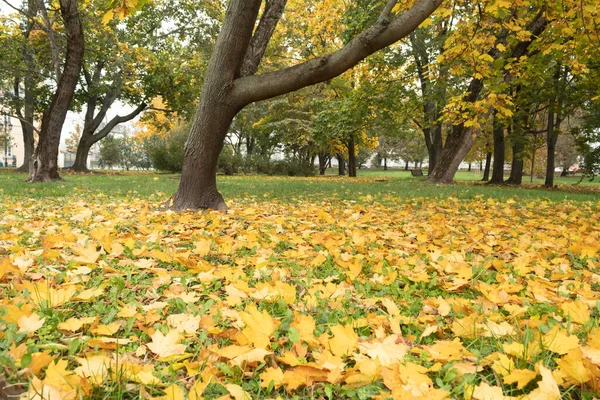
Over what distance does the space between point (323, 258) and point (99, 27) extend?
1744 centimetres

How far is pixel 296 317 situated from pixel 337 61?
4177 millimetres

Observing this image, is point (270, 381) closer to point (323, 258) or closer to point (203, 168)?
point (323, 258)

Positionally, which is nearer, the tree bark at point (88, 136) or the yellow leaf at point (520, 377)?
the yellow leaf at point (520, 377)

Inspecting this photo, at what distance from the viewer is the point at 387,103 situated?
1473cm

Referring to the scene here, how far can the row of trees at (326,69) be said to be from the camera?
5223 mm

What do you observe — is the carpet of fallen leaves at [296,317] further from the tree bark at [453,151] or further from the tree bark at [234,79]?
the tree bark at [453,151]

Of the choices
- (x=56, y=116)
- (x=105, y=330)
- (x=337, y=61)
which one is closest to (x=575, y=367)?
(x=105, y=330)

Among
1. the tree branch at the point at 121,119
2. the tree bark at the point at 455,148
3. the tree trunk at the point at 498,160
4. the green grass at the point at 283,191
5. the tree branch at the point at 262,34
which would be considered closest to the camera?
the tree branch at the point at 262,34

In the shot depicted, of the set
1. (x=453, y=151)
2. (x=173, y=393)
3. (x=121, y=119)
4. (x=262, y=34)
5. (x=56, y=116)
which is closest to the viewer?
(x=173, y=393)

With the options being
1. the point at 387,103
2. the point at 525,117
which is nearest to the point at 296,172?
the point at 387,103

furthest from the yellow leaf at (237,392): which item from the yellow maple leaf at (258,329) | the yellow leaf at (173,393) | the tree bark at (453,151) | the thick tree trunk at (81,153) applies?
the thick tree trunk at (81,153)

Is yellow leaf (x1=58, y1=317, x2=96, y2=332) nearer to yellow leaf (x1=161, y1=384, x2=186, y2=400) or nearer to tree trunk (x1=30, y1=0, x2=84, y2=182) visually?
yellow leaf (x1=161, y1=384, x2=186, y2=400)

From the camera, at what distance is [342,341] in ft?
4.36

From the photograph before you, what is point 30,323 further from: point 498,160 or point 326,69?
point 498,160
